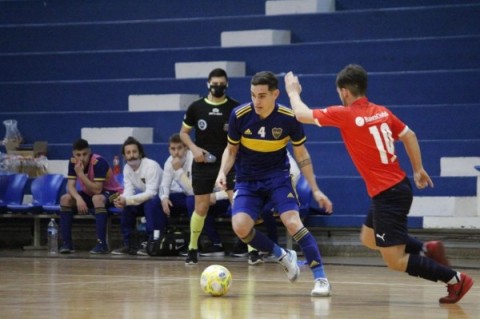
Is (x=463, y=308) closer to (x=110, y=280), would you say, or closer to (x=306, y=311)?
(x=306, y=311)

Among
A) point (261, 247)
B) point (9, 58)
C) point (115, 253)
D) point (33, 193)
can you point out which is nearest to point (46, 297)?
point (261, 247)

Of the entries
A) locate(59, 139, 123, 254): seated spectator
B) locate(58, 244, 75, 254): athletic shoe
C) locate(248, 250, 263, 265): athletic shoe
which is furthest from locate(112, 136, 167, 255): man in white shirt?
locate(248, 250, 263, 265): athletic shoe

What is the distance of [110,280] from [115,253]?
3974 mm

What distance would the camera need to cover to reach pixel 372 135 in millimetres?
7621

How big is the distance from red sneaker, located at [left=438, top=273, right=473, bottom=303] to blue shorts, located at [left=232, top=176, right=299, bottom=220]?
150cm

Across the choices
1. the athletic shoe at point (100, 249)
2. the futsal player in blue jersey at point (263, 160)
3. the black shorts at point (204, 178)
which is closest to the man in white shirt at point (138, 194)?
the athletic shoe at point (100, 249)

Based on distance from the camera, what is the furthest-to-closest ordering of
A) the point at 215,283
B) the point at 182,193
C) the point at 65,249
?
1. the point at 65,249
2. the point at 182,193
3. the point at 215,283

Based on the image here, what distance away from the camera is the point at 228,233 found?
46.9 feet

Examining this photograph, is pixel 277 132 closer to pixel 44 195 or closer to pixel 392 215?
pixel 392 215

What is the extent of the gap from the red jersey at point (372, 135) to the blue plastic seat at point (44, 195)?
774cm

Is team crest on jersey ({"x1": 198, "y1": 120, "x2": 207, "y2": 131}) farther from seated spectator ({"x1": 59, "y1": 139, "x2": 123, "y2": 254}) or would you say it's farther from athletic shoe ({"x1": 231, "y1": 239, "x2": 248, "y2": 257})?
seated spectator ({"x1": 59, "y1": 139, "x2": 123, "y2": 254})

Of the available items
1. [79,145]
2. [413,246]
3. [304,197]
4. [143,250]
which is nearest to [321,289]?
[413,246]

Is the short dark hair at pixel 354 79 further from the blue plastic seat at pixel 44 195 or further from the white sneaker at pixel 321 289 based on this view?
the blue plastic seat at pixel 44 195

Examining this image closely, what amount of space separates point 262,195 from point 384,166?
1479mm
